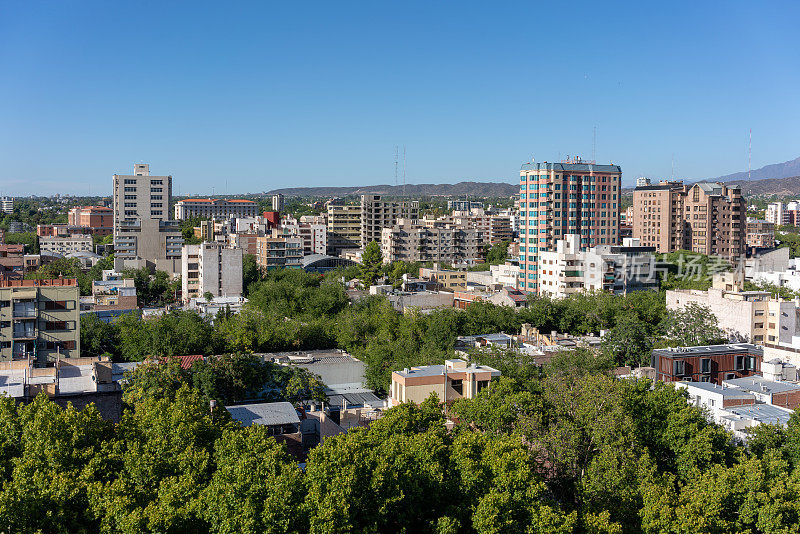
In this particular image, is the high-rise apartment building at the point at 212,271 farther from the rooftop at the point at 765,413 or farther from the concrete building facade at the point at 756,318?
the rooftop at the point at 765,413

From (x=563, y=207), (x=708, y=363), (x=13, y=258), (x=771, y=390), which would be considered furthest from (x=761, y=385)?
(x=13, y=258)

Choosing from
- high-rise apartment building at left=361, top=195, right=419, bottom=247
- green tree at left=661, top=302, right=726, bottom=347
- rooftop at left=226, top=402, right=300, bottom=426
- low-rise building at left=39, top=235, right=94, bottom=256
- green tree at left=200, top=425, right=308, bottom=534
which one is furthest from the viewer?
low-rise building at left=39, top=235, right=94, bottom=256

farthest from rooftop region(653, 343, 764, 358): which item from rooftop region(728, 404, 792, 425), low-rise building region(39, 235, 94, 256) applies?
low-rise building region(39, 235, 94, 256)

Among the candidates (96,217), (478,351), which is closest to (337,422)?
(478,351)

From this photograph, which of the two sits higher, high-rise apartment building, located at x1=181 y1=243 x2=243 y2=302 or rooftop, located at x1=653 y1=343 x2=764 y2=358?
high-rise apartment building, located at x1=181 y1=243 x2=243 y2=302

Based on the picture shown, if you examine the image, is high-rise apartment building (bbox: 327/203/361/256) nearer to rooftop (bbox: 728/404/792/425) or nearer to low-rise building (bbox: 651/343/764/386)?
low-rise building (bbox: 651/343/764/386)

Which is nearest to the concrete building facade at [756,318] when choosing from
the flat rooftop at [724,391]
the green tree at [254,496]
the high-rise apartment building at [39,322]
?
the flat rooftop at [724,391]
